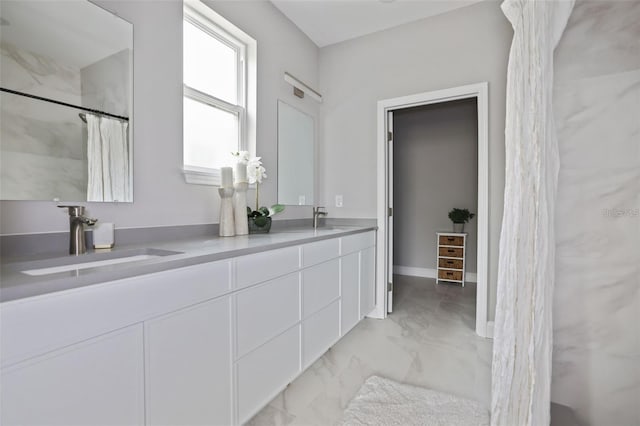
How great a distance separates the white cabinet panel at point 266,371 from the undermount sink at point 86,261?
0.64 meters

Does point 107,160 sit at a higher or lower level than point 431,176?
lower

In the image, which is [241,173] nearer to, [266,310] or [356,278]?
[266,310]

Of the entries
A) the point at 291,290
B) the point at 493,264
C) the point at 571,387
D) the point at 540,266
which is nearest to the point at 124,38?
the point at 291,290

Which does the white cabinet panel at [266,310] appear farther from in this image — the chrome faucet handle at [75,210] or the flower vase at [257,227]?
the chrome faucet handle at [75,210]

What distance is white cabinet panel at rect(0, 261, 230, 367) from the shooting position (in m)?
0.71

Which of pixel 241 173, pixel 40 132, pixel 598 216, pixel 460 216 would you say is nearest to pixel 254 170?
pixel 241 173

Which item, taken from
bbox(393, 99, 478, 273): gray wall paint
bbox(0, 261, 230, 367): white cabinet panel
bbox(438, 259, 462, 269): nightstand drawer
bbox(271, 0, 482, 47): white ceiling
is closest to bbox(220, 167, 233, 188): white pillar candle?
bbox(0, 261, 230, 367): white cabinet panel

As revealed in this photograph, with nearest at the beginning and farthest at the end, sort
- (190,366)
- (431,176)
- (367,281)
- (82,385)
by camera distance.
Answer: (82,385) < (190,366) < (367,281) < (431,176)

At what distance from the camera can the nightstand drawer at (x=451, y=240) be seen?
13.9 feet

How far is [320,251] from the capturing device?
1979 mm

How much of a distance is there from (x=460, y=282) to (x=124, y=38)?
4.43 m

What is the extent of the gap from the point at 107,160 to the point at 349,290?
182 centimetres

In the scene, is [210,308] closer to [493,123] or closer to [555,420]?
[555,420]

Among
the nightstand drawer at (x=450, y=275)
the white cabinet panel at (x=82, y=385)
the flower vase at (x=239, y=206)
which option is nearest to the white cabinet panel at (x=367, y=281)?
the flower vase at (x=239, y=206)
